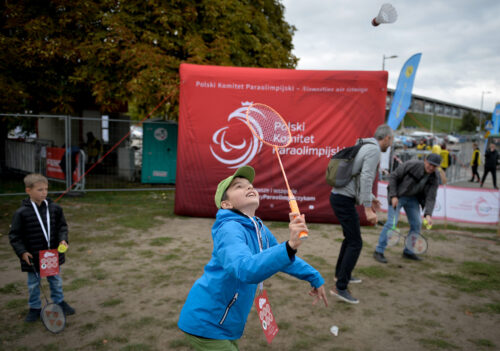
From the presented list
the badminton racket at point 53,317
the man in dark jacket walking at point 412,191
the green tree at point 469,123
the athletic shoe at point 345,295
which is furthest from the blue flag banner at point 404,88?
the green tree at point 469,123

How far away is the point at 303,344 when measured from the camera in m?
3.62

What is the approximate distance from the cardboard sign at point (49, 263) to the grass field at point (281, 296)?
0.59 metres

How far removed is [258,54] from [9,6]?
8.74 meters

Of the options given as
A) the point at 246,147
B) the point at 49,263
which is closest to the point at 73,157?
the point at 246,147

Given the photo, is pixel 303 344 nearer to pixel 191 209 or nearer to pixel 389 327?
pixel 389 327

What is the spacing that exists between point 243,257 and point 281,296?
316 centimetres

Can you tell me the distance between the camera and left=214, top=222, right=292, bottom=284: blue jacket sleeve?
166 cm

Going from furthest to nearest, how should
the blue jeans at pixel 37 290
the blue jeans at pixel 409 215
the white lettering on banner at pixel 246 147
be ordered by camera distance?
1. the white lettering on banner at pixel 246 147
2. the blue jeans at pixel 409 215
3. the blue jeans at pixel 37 290

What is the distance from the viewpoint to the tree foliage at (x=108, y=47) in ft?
39.0

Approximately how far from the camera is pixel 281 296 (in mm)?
4707

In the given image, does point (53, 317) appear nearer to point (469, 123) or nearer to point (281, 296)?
point (281, 296)

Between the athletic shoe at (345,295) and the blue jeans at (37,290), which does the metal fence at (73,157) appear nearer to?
the blue jeans at (37,290)

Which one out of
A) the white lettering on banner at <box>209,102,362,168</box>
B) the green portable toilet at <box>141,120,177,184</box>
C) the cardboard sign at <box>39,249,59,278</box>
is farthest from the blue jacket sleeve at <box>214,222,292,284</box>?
the green portable toilet at <box>141,120,177,184</box>

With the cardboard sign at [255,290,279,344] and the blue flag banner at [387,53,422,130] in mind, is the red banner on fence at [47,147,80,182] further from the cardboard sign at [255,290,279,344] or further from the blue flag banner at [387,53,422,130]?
the cardboard sign at [255,290,279,344]
